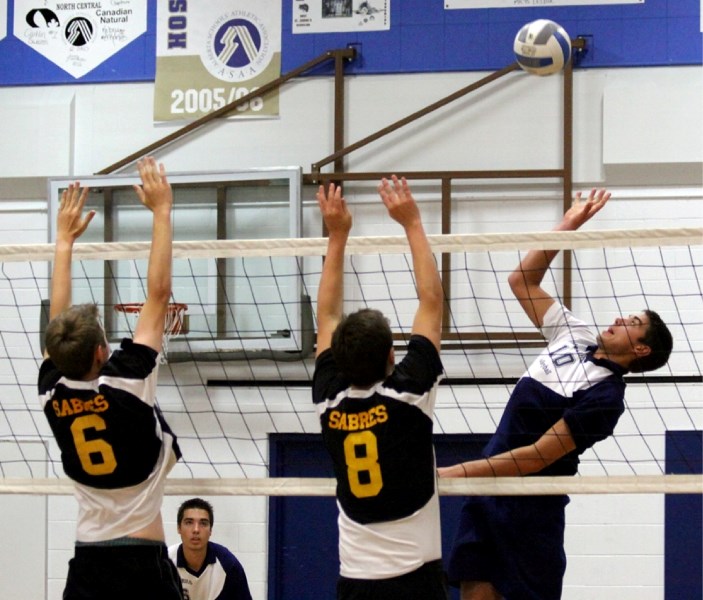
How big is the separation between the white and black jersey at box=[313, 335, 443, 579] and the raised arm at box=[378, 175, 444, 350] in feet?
0.47

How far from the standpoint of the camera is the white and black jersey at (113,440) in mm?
3861

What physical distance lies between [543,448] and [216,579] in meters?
3.23

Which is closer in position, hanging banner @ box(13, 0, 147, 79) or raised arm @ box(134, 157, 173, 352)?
raised arm @ box(134, 157, 173, 352)

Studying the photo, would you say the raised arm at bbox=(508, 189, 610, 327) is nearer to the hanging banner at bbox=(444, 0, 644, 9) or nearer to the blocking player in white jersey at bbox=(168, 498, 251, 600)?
the blocking player in white jersey at bbox=(168, 498, 251, 600)

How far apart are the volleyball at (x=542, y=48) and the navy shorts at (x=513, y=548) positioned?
3.06 metres

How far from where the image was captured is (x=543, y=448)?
475cm

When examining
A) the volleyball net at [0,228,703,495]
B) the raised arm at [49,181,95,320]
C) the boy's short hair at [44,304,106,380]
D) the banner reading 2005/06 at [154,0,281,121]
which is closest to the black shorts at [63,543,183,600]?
the boy's short hair at [44,304,106,380]

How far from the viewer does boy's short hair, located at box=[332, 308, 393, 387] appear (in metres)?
3.63

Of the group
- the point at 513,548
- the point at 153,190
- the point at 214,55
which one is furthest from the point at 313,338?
the point at 153,190

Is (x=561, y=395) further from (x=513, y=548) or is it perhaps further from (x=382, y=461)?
(x=382, y=461)

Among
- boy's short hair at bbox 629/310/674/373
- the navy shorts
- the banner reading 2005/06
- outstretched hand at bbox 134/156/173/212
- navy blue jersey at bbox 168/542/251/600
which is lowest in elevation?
navy blue jersey at bbox 168/542/251/600

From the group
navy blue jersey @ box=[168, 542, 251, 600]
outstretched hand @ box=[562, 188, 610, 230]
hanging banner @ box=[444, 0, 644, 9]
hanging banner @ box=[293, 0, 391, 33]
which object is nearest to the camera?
outstretched hand @ box=[562, 188, 610, 230]

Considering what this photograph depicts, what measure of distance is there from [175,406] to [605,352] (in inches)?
221

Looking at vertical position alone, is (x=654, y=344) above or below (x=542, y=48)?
below
